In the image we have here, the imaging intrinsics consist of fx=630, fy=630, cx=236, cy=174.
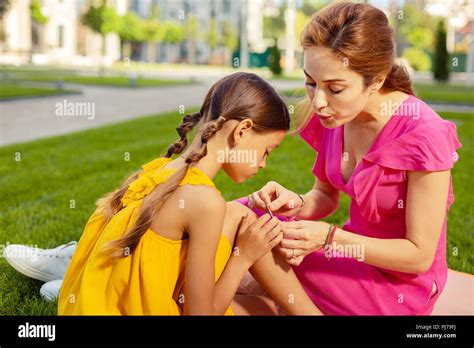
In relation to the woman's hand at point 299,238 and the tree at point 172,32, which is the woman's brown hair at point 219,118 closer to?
the woman's hand at point 299,238

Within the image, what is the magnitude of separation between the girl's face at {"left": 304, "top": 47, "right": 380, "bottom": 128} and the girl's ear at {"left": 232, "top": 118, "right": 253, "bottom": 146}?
0.78 feet

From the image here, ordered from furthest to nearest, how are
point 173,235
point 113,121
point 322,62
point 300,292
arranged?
point 113,121 < point 300,292 < point 322,62 < point 173,235

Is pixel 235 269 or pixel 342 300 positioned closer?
pixel 235 269

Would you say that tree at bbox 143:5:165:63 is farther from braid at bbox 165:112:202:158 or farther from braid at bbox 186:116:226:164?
braid at bbox 186:116:226:164

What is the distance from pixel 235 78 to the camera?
1.84 meters

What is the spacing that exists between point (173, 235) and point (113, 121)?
22.9ft

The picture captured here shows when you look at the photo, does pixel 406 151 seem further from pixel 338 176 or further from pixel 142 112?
pixel 142 112

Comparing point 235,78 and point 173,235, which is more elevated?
point 235,78

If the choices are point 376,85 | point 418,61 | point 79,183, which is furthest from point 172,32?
point 376,85

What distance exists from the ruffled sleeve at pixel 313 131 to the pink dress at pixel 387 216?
0.43ft

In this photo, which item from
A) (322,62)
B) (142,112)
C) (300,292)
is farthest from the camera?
(142,112)

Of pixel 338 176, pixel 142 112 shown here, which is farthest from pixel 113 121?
pixel 338 176

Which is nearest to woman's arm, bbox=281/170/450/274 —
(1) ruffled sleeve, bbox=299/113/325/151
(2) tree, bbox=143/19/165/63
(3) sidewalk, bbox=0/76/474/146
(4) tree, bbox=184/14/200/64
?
(1) ruffled sleeve, bbox=299/113/325/151
